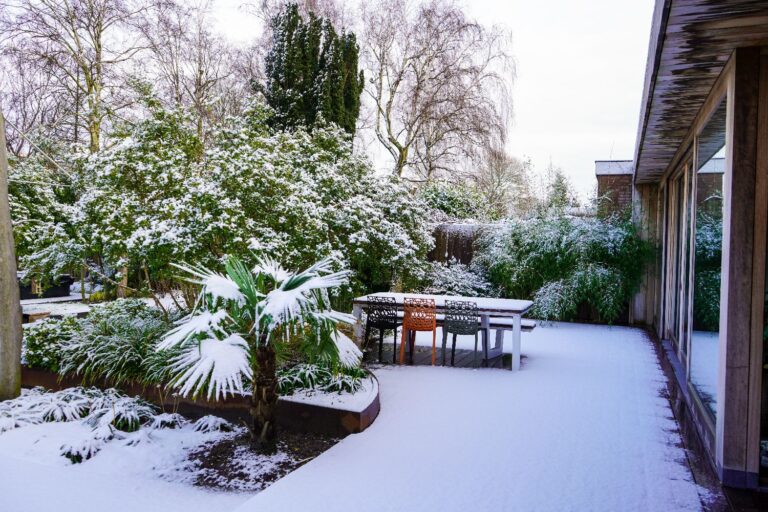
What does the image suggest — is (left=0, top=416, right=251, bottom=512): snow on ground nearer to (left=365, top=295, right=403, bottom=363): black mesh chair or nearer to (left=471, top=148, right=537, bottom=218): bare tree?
(left=365, top=295, right=403, bottom=363): black mesh chair

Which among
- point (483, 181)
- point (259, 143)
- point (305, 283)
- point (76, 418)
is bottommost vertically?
point (76, 418)

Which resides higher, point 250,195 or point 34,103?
point 34,103

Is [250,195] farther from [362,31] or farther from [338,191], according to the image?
[362,31]

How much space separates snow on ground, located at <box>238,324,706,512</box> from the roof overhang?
240cm

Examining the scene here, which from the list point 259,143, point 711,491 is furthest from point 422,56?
point 711,491

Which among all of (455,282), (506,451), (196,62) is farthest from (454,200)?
(506,451)

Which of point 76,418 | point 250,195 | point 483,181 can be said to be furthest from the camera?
point 483,181

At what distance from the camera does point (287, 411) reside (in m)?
4.39

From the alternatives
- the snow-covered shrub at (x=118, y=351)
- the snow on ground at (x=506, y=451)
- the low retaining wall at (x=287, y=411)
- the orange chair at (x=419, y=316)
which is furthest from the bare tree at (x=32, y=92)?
the snow on ground at (x=506, y=451)

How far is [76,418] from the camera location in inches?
182

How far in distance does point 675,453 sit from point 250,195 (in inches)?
170

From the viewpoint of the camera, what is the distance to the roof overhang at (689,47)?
2545 millimetres

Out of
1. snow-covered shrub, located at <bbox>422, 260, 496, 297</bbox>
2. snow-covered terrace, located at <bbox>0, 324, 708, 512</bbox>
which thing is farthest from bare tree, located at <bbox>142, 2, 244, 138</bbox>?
snow-covered terrace, located at <bbox>0, 324, 708, 512</bbox>

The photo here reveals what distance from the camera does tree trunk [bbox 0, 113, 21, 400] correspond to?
529 centimetres
